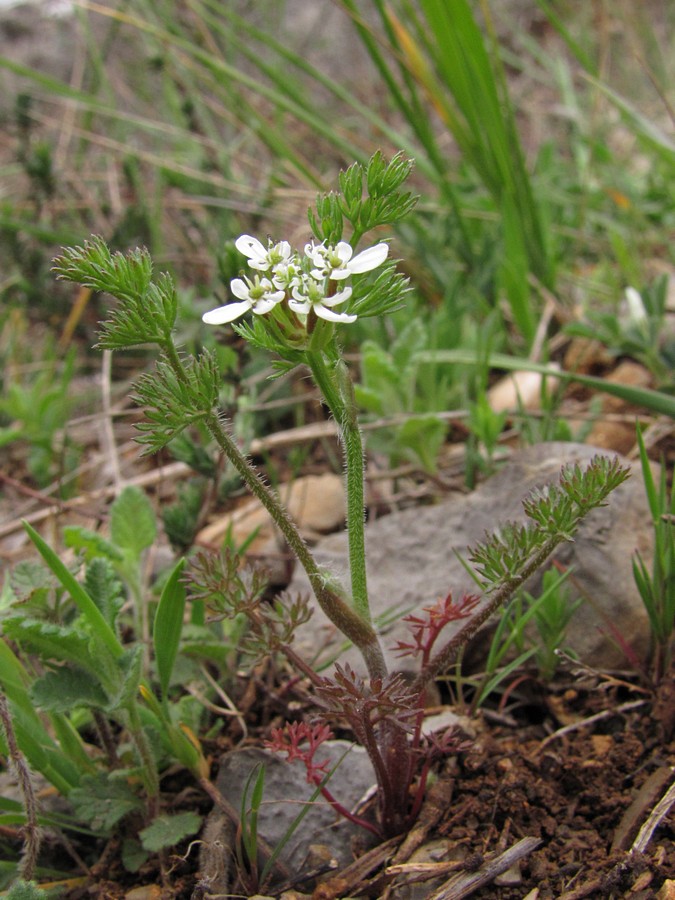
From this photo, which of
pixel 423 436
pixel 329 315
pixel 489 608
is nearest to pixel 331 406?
pixel 329 315

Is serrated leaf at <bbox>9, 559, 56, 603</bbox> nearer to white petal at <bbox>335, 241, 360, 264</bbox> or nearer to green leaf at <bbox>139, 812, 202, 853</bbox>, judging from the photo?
green leaf at <bbox>139, 812, 202, 853</bbox>

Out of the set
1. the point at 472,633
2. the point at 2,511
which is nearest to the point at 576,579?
the point at 472,633

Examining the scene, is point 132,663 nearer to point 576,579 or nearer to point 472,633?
point 472,633

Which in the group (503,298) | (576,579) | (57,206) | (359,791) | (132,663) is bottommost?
(359,791)

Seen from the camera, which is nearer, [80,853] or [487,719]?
[80,853]

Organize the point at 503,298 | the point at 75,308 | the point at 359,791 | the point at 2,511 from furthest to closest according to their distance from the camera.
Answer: the point at 75,308
the point at 503,298
the point at 2,511
the point at 359,791

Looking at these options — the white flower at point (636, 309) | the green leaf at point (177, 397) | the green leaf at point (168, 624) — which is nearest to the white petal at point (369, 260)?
the green leaf at point (177, 397)

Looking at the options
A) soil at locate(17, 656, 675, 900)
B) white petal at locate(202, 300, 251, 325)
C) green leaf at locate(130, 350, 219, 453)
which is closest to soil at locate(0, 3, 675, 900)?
soil at locate(17, 656, 675, 900)
